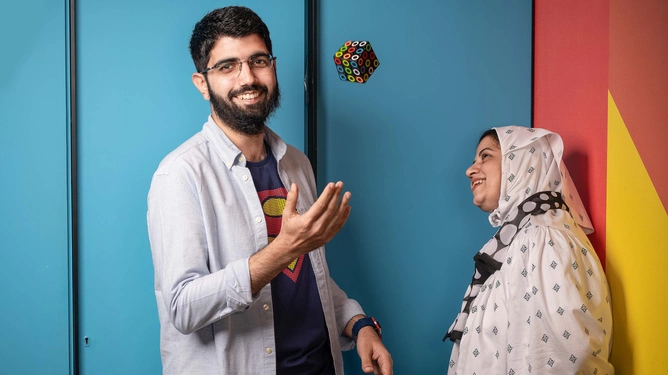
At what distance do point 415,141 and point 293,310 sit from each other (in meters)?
0.90

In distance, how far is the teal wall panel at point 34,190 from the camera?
176cm

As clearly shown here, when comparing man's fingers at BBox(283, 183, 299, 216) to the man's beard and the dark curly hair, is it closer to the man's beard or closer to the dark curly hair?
the man's beard

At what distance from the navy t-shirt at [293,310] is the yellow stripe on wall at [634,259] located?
0.83 meters

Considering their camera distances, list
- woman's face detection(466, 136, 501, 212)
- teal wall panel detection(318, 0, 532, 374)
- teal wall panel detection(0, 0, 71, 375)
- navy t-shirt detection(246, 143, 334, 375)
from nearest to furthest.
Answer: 1. navy t-shirt detection(246, 143, 334, 375)
2. teal wall panel detection(0, 0, 71, 375)
3. woman's face detection(466, 136, 501, 212)
4. teal wall panel detection(318, 0, 532, 374)

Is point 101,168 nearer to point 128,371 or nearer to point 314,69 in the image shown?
point 128,371

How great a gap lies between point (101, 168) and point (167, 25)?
500mm

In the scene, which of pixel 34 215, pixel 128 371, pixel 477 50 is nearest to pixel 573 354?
pixel 477 50

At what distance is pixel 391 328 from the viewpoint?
214 cm

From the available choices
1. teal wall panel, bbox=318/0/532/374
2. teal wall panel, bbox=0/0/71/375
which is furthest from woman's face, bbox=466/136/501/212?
teal wall panel, bbox=0/0/71/375

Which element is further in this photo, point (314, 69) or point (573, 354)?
point (314, 69)

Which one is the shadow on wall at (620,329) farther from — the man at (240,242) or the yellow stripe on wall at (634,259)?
the man at (240,242)

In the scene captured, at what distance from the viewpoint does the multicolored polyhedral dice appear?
185cm

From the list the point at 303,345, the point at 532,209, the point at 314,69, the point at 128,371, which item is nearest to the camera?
the point at 303,345

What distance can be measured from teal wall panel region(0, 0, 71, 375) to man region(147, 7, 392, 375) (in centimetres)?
51
